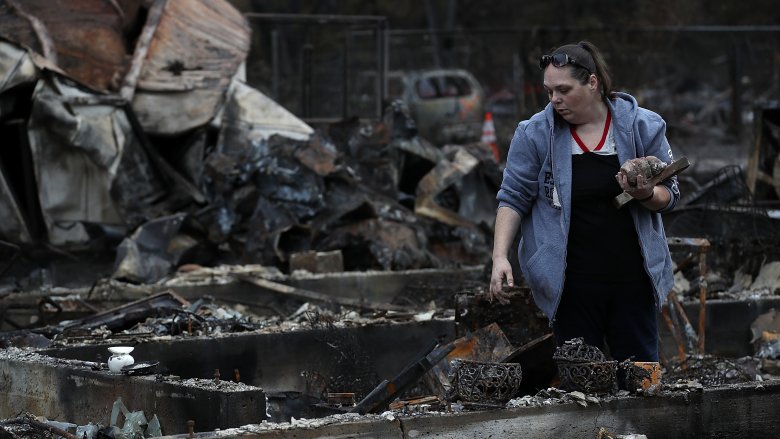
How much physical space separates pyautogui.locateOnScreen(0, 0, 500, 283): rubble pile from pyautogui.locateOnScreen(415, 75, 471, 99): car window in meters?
9.54

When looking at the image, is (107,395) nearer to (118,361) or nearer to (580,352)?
(118,361)

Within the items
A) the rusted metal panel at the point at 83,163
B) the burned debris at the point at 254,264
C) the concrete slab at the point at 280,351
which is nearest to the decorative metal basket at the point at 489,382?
the burned debris at the point at 254,264

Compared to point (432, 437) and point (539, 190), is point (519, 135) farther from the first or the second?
point (432, 437)

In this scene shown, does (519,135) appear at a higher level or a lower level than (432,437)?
higher

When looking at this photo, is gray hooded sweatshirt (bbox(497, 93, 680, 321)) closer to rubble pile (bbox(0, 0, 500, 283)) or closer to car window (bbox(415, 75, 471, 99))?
rubble pile (bbox(0, 0, 500, 283))

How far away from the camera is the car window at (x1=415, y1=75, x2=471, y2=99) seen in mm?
23969

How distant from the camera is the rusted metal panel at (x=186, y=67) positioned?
1375 centimetres

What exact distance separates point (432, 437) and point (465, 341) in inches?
67.1

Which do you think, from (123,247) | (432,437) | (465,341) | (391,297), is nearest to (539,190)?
(432,437)

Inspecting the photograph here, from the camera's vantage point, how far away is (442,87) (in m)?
24.3

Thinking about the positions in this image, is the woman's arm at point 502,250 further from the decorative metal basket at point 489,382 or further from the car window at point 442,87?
the car window at point 442,87

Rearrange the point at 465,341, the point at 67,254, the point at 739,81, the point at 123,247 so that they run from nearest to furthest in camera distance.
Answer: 1. the point at 465,341
2. the point at 123,247
3. the point at 67,254
4. the point at 739,81

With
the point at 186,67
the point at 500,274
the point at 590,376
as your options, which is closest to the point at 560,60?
the point at 500,274

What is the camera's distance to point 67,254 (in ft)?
40.3
